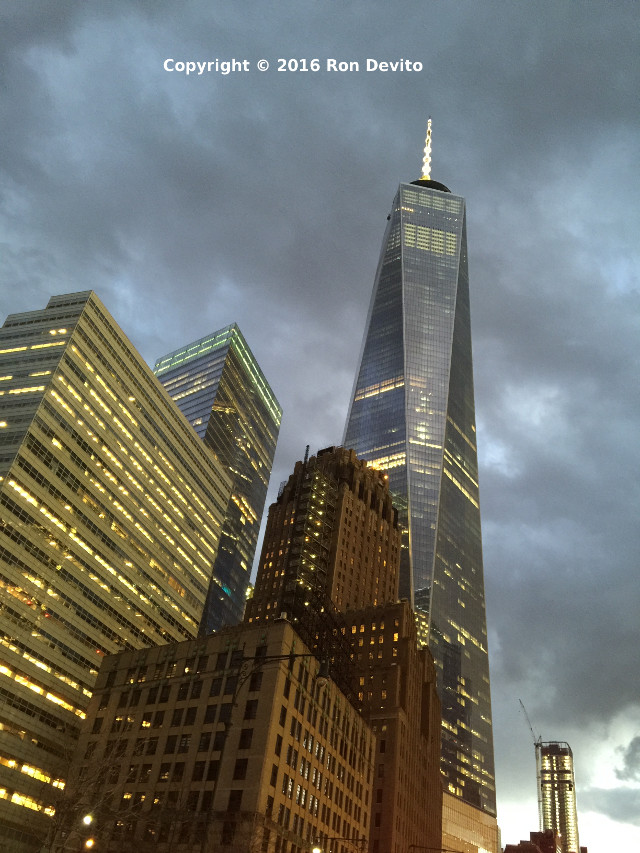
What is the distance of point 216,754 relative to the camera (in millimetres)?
82500

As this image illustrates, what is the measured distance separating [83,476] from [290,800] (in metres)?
73.9

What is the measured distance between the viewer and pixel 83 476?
134 metres

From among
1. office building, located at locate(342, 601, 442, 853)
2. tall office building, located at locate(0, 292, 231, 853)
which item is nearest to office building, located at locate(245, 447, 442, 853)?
office building, located at locate(342, 601, 442, 853)

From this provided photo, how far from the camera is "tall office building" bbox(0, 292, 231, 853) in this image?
112 m

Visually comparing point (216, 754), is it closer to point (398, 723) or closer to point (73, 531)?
point (73, 531)

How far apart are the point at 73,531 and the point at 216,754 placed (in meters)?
60.7

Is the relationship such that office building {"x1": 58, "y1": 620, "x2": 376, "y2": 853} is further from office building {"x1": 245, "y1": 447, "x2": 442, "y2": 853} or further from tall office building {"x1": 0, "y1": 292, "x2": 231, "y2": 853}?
office building {"x1": 245, "y1": 447, "x2": 442, "y2": 853}

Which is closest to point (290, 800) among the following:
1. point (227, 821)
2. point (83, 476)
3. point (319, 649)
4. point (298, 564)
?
point (227, 821)

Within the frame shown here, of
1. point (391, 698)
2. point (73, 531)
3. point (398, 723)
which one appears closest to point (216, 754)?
point (73, 531)

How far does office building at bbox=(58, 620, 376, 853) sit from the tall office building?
13.8m

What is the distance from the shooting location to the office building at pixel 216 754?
3056 inches

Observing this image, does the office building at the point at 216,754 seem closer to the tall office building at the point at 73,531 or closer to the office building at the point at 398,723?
the tall office building at the point at 73,531

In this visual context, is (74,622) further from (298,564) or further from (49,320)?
(298,564)

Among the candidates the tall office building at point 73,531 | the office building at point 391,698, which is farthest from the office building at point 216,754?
the office building at point 391,698
